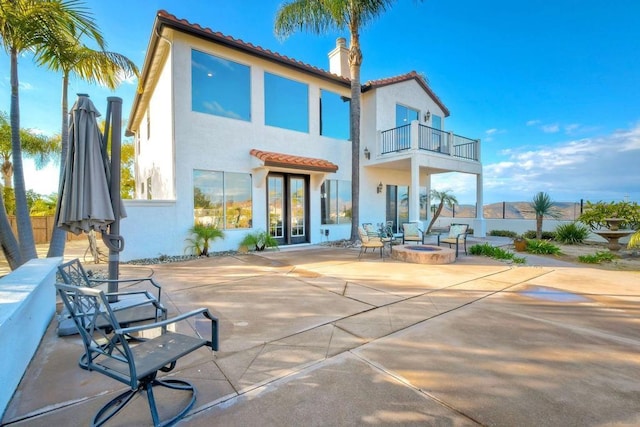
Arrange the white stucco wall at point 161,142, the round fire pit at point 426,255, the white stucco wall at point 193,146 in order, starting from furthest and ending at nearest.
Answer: the white stucco wall at point 161,142
the white stucco wall at point 193,146
the round fire pit at point 426,255

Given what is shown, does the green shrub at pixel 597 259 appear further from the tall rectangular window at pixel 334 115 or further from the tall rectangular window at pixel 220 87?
the tall rectangular window at pixel 220 87

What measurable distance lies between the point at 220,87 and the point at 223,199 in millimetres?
3791

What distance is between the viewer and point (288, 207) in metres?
11.2

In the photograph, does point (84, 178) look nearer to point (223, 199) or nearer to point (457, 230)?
point (223, 199)

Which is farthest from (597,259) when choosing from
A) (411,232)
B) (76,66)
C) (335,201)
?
(76,66)

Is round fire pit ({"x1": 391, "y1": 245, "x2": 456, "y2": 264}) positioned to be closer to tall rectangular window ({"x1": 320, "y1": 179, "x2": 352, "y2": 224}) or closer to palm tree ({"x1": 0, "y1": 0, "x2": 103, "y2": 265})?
tall rectangular window ({"x1": 320, "y1": 179, "x2": 352, "y2": 224})

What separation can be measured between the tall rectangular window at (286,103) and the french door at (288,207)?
2.05m

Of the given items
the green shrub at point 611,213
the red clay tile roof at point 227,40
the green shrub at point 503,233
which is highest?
the red clay tile roof at point 227,40

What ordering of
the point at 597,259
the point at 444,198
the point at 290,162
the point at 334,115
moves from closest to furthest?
1. the point at 597,259
2. the point at 290,162
3. the point at 334,115
4. the point at 444,198

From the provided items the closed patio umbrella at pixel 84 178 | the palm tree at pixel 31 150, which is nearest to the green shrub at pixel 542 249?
the closed patio umbrella at pixel 84 178

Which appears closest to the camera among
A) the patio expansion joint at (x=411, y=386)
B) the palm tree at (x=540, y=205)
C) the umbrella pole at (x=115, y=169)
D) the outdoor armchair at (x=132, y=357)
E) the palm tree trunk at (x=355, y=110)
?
the outdoor armchair at (x=132, y=357)

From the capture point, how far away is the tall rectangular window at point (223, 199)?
9141 millimetres

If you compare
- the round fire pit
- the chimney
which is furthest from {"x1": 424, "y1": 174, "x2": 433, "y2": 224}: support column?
the round fire pit

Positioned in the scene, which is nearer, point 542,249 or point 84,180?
point 84,180
